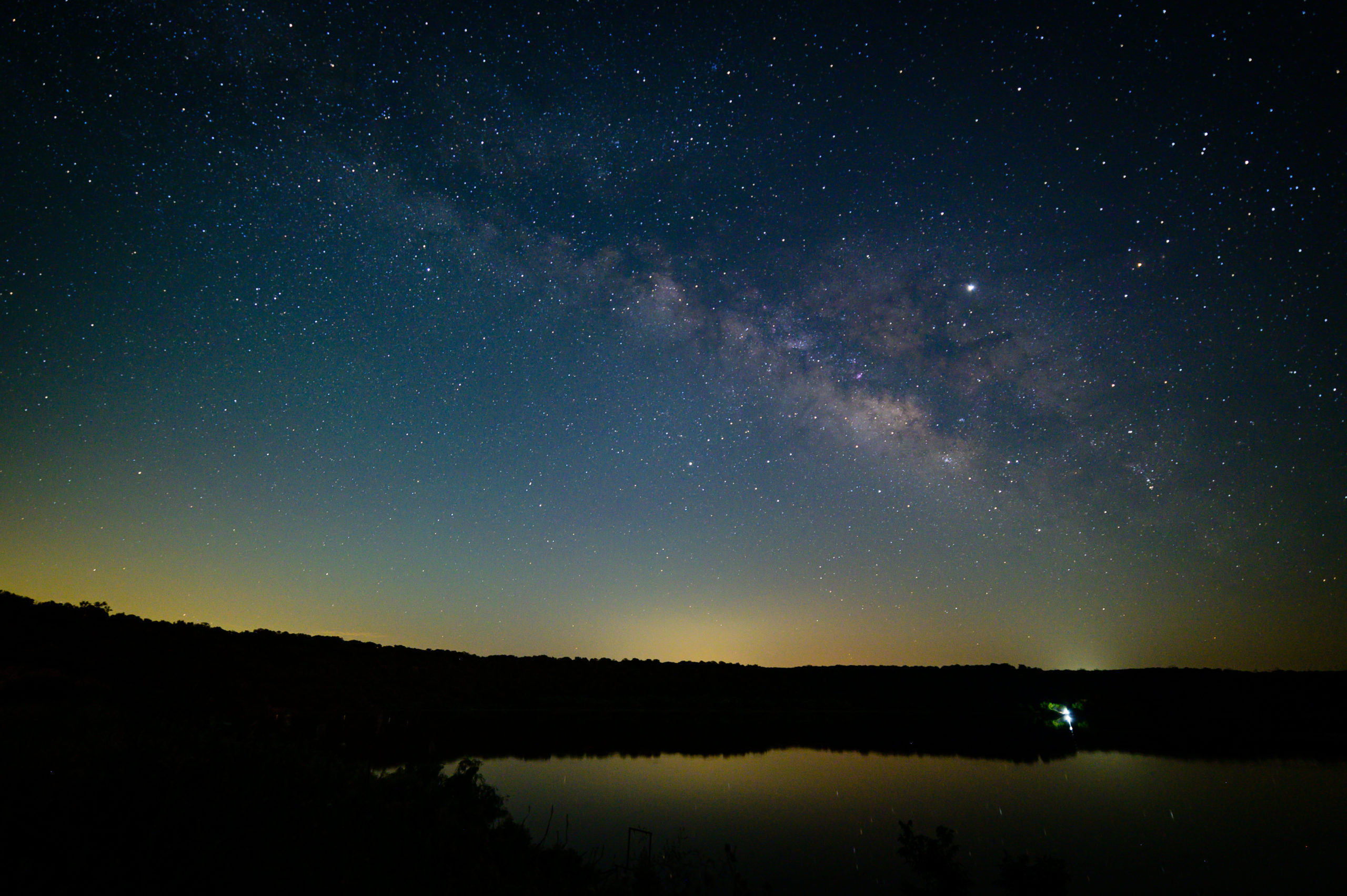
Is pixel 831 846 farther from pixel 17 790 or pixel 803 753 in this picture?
pixel 803 753

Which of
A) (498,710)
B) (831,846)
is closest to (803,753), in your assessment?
(831,846)

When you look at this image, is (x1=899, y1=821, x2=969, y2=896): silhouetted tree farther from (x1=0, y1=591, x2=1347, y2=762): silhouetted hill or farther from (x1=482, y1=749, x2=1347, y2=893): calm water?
(x1=0, y1=591, x2=1347, y2=762): silhouetted hill

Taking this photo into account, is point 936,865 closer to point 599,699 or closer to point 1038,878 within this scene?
point 1038,878

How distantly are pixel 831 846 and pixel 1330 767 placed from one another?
35.0m

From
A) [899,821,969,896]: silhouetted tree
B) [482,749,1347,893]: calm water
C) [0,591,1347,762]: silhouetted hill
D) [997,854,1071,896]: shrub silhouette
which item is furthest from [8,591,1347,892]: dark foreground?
[997,854,1071,896]: shrub silhouette

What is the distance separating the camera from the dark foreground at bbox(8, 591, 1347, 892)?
5492mm

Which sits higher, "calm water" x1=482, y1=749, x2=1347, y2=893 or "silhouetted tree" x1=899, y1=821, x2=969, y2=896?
"silhouetted tree" x1=899, y1=821, x2=969, y2=896

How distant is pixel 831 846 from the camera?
52.8ft

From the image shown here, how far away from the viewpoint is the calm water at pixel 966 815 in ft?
47.8

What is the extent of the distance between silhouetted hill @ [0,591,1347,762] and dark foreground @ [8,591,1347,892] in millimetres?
314

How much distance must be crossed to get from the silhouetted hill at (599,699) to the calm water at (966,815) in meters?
5.56

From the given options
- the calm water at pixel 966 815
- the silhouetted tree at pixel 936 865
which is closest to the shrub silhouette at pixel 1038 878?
the silhouetted tree at pixel 936 865

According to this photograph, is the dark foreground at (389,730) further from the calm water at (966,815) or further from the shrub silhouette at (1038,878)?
the shrub silhouette at (1038,878)

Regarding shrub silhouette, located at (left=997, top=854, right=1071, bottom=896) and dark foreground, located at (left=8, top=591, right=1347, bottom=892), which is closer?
dark foreground, located at (left=8, top=591, right=1347, bottom=892)
